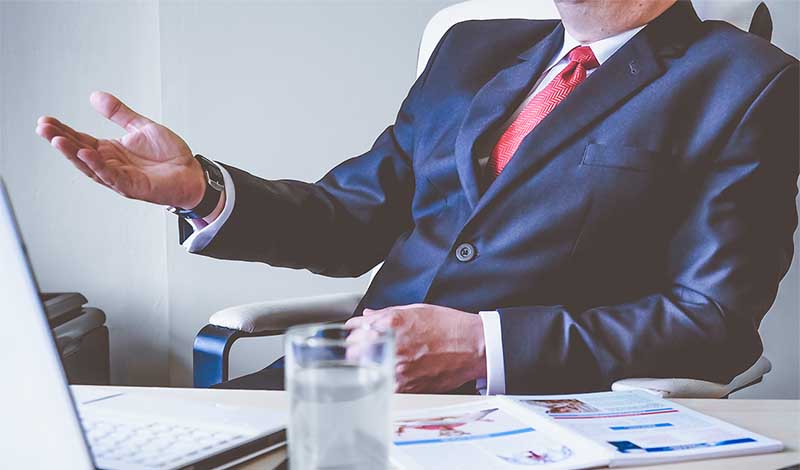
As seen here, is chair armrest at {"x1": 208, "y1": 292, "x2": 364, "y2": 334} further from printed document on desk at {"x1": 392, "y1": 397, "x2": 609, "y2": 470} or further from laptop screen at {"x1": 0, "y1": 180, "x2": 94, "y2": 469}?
laptop screen at {"x1": 0, "y1": 180, "x2": 94, "y2": 469}

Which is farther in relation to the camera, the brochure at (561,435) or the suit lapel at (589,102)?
the suit lapel at (589,102)

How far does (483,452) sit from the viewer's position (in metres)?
0.72

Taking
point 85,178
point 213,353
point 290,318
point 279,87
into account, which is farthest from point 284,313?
point 85,178

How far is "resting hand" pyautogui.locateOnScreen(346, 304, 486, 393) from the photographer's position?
3.78ft

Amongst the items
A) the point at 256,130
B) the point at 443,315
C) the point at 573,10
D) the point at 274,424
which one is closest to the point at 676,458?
the point at 274,424

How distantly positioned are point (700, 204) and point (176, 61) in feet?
4.79

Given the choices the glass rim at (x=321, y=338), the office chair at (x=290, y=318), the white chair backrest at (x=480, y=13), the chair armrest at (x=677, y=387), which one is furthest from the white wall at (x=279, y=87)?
the glass rim at (x=321, y=338)

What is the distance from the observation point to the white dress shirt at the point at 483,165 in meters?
1.12

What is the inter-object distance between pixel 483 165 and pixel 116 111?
56 cm

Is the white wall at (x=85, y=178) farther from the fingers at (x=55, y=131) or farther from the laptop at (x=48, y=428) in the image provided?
the laptop at (x=48, y=428)

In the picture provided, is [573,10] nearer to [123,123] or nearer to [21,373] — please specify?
[123,123]

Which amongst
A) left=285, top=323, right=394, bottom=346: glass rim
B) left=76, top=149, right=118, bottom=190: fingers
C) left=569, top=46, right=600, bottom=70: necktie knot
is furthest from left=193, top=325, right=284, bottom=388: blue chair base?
left=285, top=323, right=394, bottom=346: glass rim

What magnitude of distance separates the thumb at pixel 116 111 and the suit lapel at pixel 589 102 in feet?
1.66

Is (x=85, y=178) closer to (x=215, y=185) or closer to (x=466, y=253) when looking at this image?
(x=215, y=185)
